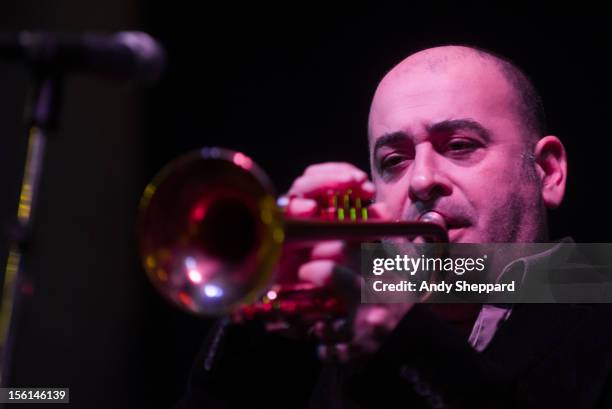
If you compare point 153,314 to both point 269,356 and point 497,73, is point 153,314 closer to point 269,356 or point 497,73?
point 269,356

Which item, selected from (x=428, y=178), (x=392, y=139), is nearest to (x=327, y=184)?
(x=428, y=178)

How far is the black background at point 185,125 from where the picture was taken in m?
2.86

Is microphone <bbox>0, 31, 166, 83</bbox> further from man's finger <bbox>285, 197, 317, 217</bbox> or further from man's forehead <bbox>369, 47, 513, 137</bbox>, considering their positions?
man's forehead <bbox>369, 47, 513, 137</bbox>

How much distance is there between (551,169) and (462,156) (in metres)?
0.44

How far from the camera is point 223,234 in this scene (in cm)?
172

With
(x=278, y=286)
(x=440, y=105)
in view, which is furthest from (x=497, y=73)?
(x=278, y=286)

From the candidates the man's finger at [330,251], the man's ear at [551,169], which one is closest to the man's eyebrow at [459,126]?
the man's ear at [551,169]

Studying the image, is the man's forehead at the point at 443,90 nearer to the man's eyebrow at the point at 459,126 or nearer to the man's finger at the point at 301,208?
the man's eyebrow at the point at 459,126

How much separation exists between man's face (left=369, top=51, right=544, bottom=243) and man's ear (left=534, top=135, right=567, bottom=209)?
0.22 ft

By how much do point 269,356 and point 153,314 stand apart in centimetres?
136

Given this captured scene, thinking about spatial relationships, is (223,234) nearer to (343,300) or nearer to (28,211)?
(343,300)

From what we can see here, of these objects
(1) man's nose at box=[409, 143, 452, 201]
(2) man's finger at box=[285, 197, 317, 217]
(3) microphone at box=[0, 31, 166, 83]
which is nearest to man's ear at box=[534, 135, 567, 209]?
(1) man's nose at box=[409, 143, 452, 201]

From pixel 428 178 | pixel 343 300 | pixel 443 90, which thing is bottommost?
pixel 343 300

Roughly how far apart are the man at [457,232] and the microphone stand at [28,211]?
25.5 inches
